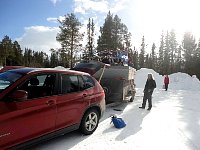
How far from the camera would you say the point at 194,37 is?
65.1m

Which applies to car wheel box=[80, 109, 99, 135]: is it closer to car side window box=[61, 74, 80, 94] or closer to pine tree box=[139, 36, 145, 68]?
car side window box=[61, 74, 80, 94]

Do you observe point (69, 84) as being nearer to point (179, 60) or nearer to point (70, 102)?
point (70, 102)

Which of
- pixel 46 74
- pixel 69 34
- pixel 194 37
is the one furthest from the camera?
pixel 194 37

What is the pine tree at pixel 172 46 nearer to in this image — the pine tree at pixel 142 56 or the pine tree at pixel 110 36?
the pine tree at pixel 142 56

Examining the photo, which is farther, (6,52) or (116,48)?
(6,52)

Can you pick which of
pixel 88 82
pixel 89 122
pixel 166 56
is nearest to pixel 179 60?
pixel 166 56

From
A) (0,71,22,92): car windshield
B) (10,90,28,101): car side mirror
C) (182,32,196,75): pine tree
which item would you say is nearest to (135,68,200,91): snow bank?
(182,32,196,75): pine tree

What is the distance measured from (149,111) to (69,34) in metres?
37.9

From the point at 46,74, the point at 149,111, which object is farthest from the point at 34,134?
the point at 149,111

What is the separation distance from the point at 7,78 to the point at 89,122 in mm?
2488

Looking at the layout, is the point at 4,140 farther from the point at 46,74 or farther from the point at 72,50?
the point at 72,50

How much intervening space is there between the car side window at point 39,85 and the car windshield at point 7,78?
0.73 feet

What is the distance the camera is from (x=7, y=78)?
546 centimetres

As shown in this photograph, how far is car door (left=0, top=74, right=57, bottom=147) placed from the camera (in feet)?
15.0
